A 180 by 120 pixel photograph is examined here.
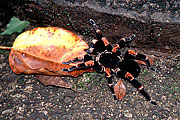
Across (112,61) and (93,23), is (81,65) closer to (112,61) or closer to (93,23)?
(112,61)

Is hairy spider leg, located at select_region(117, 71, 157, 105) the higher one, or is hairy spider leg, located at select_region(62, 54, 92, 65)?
hairy spider leg, located at select_region(62, 54, 92, 65)

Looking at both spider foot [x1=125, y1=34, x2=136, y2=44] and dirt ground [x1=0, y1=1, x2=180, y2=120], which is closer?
dirt ground [x1=0, y1=1, x2=180, y2=120]

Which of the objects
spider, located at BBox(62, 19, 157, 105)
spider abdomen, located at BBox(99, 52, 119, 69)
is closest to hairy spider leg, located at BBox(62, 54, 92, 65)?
spider, located at BBox(62, 19, 157, 105)

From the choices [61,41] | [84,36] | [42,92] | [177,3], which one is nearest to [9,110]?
[42,92]

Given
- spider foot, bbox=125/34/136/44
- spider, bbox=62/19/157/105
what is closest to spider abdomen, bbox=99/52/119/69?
spider, bbox=62/19/157/105

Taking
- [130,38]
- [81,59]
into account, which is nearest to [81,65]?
[81,59]

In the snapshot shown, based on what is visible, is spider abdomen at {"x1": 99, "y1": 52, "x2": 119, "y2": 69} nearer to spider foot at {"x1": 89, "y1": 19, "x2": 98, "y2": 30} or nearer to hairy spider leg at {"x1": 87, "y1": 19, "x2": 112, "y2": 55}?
hairy spider leg at {"x1": 87, "y1": 19, "x2": 112, "y2": 55}

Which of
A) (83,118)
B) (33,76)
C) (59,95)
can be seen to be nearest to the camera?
(83,118)

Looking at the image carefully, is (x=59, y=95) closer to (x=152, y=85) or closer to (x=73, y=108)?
(x=73, y=108)
